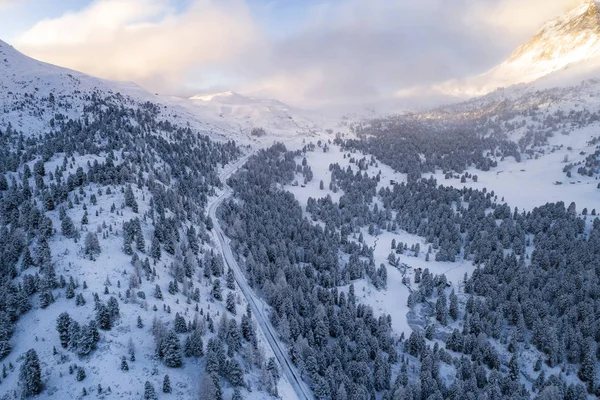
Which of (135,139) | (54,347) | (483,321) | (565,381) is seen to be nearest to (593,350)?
(565,381)

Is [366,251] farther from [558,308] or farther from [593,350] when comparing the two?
[593,350]

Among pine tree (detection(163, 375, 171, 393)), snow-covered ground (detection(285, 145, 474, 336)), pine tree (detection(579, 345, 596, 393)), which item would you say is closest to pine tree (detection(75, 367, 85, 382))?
pine tree (detection(163, 375, 171, 393))

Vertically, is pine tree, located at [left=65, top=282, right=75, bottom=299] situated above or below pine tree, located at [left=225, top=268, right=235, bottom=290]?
above

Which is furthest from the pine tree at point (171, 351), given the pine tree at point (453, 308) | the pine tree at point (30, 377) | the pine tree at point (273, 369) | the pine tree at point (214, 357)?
the pine tree at point (453, 308)

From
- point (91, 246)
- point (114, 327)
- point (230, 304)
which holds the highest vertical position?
point (91, 246)

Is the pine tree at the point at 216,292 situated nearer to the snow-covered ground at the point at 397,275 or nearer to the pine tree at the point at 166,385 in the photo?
the pine tree at the point at 166,385

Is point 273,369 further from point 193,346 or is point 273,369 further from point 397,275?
point 397,275

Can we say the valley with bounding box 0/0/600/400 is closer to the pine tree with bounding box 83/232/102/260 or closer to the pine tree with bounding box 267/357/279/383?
the pine tree with bounding box 267/357/279/383

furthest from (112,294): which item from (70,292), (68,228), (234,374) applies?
(234,374)
